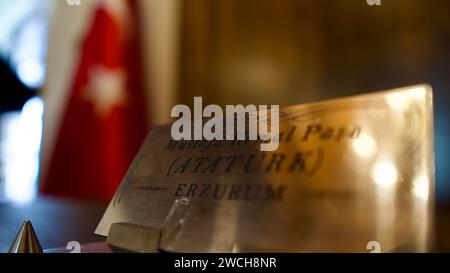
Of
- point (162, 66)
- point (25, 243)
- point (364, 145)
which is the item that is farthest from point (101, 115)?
point (364, 145)

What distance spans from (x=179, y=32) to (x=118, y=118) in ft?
2.02

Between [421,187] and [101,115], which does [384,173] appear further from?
[101,115]

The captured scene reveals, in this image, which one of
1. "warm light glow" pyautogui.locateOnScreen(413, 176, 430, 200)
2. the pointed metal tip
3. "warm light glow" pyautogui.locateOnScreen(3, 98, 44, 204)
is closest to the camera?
"warm light glow" pyautogui.locateOnScreen(413, 176, 430, 200)

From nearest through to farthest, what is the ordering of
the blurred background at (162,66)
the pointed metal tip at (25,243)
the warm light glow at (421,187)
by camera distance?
the warm light glow at (421,187), the pointed metal tip at (25,243), the blurred background at (162,66)

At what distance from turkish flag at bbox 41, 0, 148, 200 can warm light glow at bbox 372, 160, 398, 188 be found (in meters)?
1.68

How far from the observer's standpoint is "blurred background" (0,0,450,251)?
56.2 inches

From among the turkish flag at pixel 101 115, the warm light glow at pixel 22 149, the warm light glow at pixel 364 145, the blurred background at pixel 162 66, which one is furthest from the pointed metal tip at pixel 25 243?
the warm light glow at pixel 22 149

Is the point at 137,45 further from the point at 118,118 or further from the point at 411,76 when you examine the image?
the point at 411,76

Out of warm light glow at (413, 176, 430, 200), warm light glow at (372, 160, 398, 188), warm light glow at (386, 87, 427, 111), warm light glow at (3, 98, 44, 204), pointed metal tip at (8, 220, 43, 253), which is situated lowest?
pointed metal tip at (8, 220, 43, 253)

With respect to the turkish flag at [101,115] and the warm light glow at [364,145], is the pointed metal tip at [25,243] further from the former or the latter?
the turkish flag at [101,115]

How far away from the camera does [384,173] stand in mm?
238

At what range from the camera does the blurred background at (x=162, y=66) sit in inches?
56.2

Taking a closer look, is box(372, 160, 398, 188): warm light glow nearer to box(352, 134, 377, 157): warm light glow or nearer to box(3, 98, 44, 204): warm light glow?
box(352, 134, 377, 157): warm light glow

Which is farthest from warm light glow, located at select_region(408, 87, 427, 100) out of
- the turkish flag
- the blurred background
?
the turkish flag
